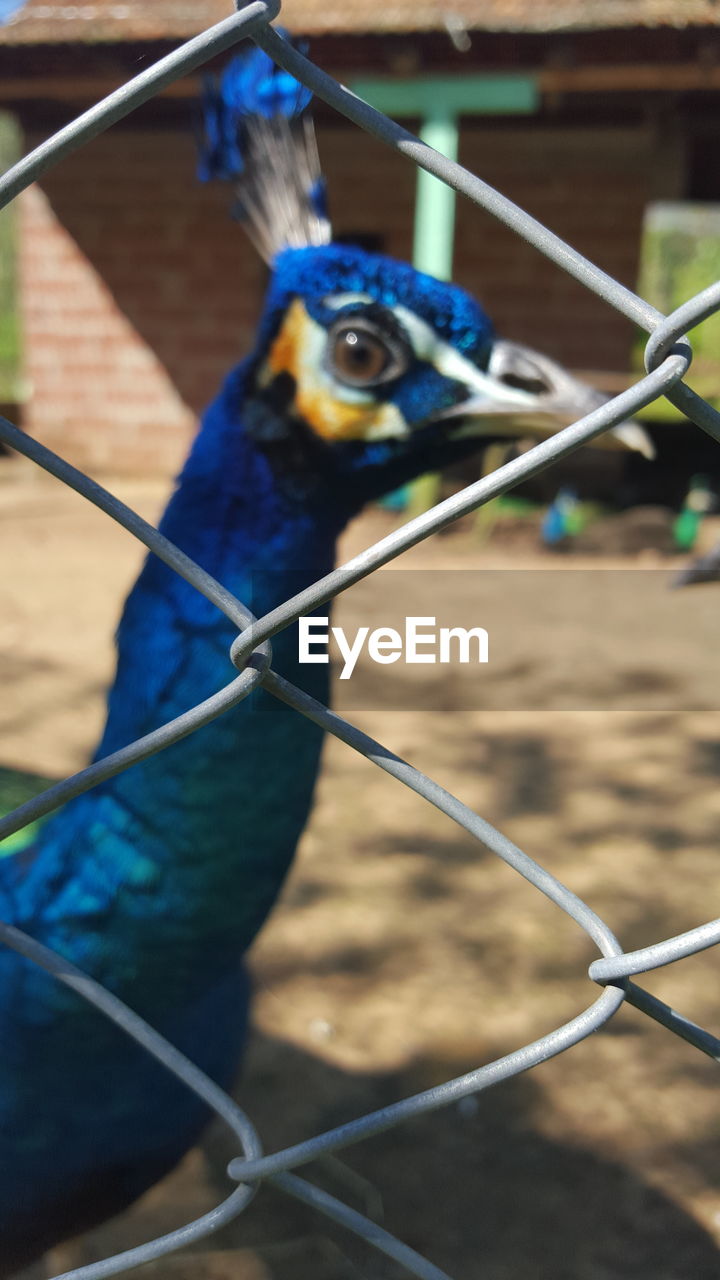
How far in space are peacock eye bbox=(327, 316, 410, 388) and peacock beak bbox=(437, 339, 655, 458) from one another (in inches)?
3.2

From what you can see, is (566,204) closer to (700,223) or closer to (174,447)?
(174,447)

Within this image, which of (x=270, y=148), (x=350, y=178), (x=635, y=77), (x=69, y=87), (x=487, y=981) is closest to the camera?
(x=270, y=148)

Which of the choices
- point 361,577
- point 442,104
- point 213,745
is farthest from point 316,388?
point 442,104

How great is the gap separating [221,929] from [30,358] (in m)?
7.97

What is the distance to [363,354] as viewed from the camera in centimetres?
126

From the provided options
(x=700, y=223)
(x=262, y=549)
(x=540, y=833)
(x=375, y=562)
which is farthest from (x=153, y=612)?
(x=700, y=223)

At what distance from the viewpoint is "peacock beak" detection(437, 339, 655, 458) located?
127cm

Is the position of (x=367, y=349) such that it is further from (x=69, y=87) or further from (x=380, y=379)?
(x=69, y=87)

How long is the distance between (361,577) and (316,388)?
663mm

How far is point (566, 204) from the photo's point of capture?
23.7ft

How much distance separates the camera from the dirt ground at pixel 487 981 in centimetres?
150

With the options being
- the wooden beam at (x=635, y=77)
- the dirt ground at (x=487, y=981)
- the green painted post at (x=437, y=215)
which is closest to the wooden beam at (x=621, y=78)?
the wooden beam at (x=635, y=77)

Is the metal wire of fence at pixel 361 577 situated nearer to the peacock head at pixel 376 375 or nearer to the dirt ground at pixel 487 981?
the peacock head at pixel 376 375

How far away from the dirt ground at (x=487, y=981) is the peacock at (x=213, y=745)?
1.30 feet
